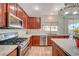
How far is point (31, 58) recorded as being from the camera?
3.29ft

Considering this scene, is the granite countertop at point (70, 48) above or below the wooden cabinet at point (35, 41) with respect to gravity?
above

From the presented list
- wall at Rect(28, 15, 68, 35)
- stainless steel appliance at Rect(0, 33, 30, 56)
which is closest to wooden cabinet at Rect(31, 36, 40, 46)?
wall at Rect(28, 15, 68, 35)

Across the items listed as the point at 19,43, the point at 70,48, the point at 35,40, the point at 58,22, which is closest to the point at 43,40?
the point at 35,40

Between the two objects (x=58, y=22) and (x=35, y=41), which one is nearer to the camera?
(x=35, y=41)

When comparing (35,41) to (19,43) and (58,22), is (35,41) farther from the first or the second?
(19,43)

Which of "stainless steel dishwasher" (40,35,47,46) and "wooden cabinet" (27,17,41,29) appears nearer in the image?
"stainless steel dishwasher" (40,35,47,46)

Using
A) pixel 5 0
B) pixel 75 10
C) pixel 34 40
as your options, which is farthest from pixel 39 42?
pixel 5 0

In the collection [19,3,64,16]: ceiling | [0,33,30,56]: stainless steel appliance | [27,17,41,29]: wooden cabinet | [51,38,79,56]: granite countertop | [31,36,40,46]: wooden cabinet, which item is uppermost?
[19,3,64,16]: ceiling

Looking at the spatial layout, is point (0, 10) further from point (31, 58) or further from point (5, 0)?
point (31, 58)

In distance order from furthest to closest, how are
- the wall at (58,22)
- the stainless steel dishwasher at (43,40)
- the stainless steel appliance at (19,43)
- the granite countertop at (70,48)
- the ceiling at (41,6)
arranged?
the wall at (58,22), the stainless steel dishwasher at (43,40), the ceiling at (41,6), the stainless steel appliance at (19,43), the granite countertop at (70,48)

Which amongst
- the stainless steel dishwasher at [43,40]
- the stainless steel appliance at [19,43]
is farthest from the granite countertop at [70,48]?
the stainless steel dishwasher at [43,40]

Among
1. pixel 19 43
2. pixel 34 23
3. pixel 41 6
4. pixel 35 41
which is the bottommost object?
pixel 35 41

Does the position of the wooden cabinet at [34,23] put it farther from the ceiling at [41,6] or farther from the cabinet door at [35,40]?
the ceiling at [41,6]

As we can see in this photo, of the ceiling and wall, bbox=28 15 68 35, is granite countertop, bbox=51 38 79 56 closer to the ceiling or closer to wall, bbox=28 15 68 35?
the ceiling
